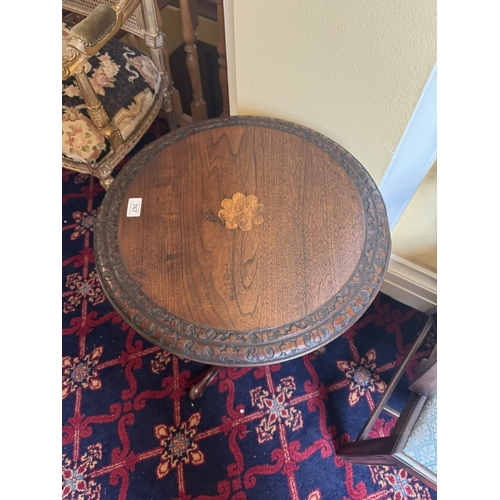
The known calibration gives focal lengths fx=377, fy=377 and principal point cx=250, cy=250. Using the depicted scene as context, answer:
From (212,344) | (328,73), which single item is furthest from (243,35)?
(212,344)

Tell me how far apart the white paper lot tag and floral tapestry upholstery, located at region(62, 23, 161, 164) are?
0.33m

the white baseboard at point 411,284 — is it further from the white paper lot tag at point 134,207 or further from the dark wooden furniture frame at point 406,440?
the white paper lot tag at point 134,207

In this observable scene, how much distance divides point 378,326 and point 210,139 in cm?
68

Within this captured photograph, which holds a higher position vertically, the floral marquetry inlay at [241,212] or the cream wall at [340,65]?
the cream wall at [340,65]

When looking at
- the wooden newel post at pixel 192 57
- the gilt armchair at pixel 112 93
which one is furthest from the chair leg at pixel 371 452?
the wooden newel post at pixel 192 57

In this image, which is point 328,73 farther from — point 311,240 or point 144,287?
point 144,287

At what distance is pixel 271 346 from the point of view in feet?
1.70

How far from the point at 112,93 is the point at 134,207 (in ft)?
1.44

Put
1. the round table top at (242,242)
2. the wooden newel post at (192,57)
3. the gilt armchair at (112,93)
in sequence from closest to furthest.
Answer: the round table top at (242,242) < the gilt armchair at (112,93) < the wooden newel post at (192,57)

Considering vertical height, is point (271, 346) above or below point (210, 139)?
below

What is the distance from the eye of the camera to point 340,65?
632 millimetres

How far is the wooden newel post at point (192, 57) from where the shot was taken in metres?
0.94

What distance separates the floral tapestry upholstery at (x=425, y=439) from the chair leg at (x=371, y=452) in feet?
0.10

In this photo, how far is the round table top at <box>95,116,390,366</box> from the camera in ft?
1.74
